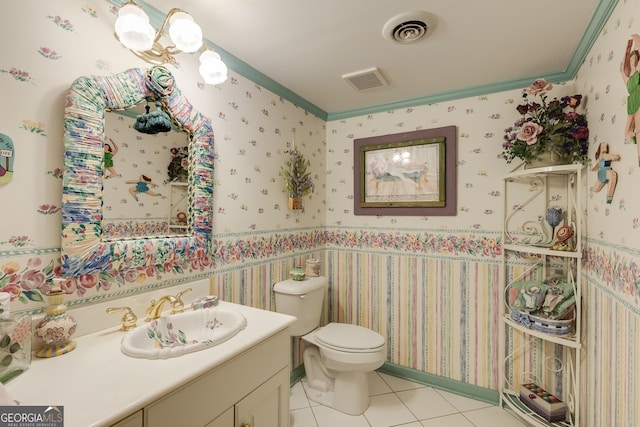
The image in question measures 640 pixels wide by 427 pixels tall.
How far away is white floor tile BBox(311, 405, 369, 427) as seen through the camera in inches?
72.5

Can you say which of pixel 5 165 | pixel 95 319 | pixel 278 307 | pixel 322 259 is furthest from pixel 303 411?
pixel 5 165

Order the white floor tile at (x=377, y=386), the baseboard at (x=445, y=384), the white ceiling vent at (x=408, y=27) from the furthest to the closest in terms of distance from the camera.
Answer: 1. the white floor tile at (x=377, y=386)
2. the baseboard at (x=445, y=384)
3. the white ceiling vent at (x=408, y=27)

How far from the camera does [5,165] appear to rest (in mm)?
943

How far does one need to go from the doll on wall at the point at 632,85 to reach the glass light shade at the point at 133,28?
175 centimetres

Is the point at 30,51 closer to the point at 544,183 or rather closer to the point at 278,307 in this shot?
the point at 278,307

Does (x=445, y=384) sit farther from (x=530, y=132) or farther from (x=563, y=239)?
(x=530, y=132)

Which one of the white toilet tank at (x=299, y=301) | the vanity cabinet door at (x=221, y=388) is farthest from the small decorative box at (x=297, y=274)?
the vanity cabinet door at (x=221, y=388)

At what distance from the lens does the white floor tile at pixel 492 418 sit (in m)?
1.84

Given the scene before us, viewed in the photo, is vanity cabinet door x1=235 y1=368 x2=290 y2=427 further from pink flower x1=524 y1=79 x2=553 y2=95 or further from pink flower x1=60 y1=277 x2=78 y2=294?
pink flower x1=524 y1=79 x2=553 y2=95

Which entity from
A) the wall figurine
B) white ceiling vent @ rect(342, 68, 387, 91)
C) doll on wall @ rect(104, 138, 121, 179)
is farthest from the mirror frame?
white ceiling vent @ rect(342, 68, 387, 91)

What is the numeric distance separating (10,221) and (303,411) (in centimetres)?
186

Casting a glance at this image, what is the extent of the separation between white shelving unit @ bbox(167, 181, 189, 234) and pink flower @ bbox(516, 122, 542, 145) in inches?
74.5

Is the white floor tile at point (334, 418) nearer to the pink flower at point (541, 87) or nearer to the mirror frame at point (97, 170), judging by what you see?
the mirror frame at point (97, 170)

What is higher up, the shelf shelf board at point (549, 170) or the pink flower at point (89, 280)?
the shelf shelf board at point (549, 170)
